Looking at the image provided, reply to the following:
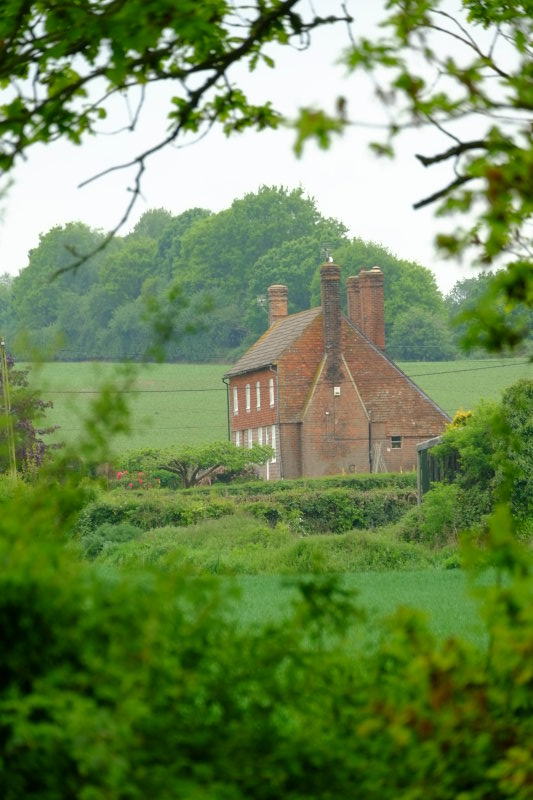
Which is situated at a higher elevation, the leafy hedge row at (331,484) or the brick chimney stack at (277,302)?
the brick chimney stack at (277,302)

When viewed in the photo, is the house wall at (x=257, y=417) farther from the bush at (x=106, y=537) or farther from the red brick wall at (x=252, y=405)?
the bush at (x=106, y=537)

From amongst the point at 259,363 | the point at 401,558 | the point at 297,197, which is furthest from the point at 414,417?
the point at 297,197

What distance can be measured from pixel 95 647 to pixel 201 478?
51941 mm

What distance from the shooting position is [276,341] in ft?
211

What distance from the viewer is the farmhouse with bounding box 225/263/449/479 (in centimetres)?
5862

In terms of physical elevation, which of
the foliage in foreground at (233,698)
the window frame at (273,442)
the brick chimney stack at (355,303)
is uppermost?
the brick chimney stack at (355,303)

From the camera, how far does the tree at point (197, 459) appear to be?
52938 millimetres

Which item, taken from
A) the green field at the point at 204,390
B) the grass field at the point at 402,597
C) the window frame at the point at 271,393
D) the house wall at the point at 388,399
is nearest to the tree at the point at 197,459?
the window frame at the point at 271,393

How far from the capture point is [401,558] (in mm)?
24625

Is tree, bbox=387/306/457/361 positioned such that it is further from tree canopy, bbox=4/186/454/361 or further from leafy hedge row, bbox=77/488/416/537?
leafy hedge row, bbox=77/488/416/537

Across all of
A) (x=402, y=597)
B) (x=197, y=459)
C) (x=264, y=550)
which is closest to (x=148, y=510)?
(x=264, y=550)

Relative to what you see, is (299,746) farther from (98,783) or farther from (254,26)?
(254,26)

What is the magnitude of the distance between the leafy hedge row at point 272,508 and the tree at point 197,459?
13.6 meters

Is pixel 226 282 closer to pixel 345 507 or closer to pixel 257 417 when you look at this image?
pixel 257 417
